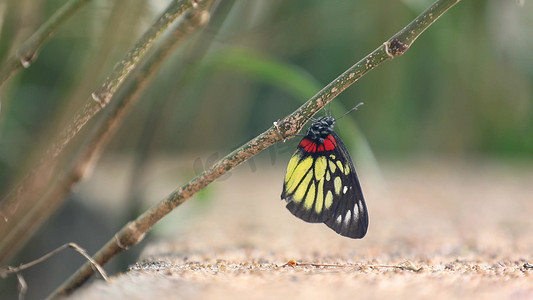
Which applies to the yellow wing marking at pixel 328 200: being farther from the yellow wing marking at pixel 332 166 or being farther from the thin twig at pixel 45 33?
the thin twig at pixel 45 33

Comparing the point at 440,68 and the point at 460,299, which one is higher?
the point at 440,68

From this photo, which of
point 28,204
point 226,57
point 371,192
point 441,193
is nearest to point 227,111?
point 371,192

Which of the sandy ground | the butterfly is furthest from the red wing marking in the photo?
the sandy ground

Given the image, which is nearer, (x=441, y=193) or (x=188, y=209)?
(x=188, y=209)

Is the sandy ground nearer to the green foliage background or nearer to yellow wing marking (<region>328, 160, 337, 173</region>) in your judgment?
yellow wing marking (<region>328, 160, 337, 173</region>)

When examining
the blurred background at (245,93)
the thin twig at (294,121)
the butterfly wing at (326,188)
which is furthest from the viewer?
the blurred background at (245,93)

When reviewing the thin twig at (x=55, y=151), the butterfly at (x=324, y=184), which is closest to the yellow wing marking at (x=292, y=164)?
the butterfly at (x=324, y=184)

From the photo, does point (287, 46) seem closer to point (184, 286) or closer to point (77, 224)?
point (77, 224)
